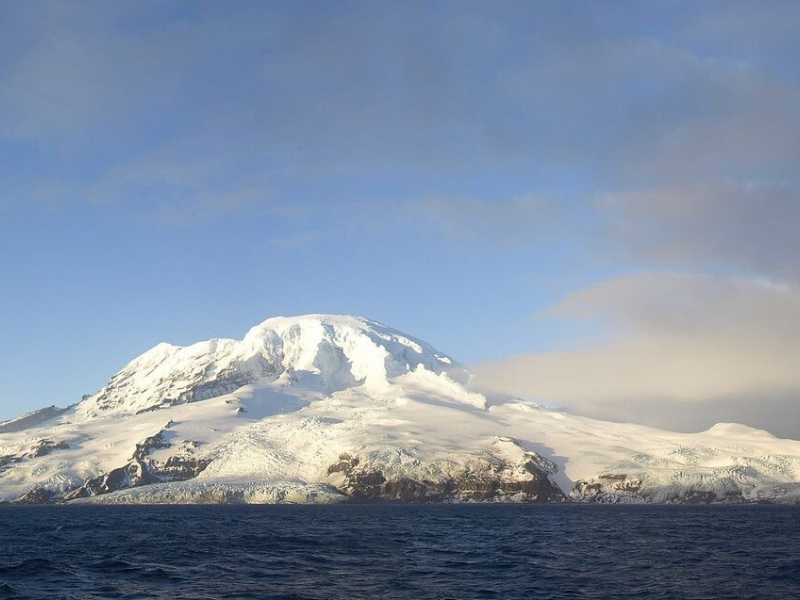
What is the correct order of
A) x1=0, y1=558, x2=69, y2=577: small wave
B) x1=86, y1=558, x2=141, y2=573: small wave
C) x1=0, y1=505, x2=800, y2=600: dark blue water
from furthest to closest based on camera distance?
x1=86, y1=558, x2=141, y2=573: small wave, x1=0, y1=558, x2=69, y2=577: small wave, x1=0, y1=505, x2=800, y2=600: dark blue water

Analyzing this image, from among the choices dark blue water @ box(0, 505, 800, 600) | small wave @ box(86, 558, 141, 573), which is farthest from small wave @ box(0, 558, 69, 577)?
small wave @ box(86, 558, 141, 573)

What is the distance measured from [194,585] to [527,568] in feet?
109

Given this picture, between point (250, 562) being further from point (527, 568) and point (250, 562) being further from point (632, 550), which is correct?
point (632, 550)

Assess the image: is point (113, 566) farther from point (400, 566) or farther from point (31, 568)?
point (400, 566)

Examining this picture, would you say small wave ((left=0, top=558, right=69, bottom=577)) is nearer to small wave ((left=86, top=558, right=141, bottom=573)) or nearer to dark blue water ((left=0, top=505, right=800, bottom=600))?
dark blue water ((left=0, top=505, right=800, bottom=600))

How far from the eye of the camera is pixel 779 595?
64.2 meters

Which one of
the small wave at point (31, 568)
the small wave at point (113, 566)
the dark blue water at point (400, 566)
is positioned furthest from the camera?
the small wave at point (113, 566)

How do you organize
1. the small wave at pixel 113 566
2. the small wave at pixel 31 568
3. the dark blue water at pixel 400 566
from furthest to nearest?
the small wave at pixel 113 566 < the small wave at pixel 31 568 < the dark blue water at pixel 400 566

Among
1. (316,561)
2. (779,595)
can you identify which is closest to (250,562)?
(316,561)

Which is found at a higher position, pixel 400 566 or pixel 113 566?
pixel 400 566

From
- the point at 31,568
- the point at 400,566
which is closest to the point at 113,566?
the point at 31,568

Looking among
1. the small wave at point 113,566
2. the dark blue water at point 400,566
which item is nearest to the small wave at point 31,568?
the dark blue water at point 400,566

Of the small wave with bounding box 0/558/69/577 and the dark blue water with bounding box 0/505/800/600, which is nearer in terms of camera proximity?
the dark blue water with bounding box 0/505/800/600

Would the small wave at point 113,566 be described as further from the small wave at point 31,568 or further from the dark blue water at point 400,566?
the small wave at point 31,568
